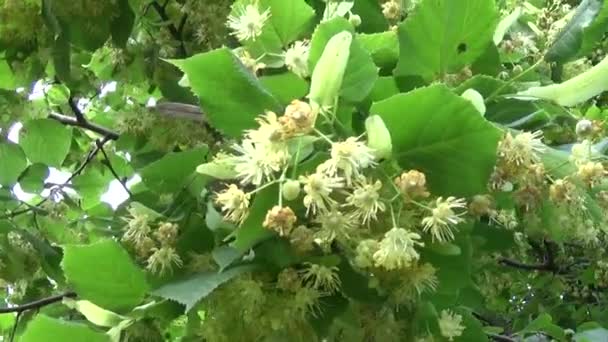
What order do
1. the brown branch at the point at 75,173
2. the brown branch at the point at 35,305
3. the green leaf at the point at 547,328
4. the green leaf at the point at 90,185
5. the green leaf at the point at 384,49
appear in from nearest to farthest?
1. the green leaf at the point at 384,49
2. the brown branch at the point at 35,305
3. the green leaf at the point at 547,328
4. the brown branch at the point at 75,173
5. the green leaf at the point at 90,185

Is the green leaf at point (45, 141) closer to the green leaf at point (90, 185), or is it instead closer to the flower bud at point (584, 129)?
the green leaf at point (90, 185)

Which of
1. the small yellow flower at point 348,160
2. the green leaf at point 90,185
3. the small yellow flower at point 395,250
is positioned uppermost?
the small yellow flower at point 348,160

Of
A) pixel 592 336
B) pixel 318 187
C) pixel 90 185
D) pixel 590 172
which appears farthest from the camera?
pixel 90 185

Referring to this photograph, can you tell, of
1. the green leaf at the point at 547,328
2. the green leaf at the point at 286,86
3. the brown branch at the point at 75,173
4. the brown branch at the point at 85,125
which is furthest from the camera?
the brown branch at the point at 85,125

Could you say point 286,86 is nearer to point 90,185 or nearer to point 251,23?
point 251,23

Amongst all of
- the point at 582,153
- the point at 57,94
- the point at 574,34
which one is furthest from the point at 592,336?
the point at 57,94

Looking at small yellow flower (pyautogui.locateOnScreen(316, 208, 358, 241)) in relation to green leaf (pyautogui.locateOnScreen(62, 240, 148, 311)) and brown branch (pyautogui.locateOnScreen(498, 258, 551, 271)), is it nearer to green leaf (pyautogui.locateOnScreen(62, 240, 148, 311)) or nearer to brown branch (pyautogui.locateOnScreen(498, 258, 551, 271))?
green leaf (pyautogui.locateOnScreen(62, 240, 148, 311))

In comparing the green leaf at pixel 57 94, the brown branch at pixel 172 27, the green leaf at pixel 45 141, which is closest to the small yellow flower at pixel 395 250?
the brown branch at pixel 172 27
